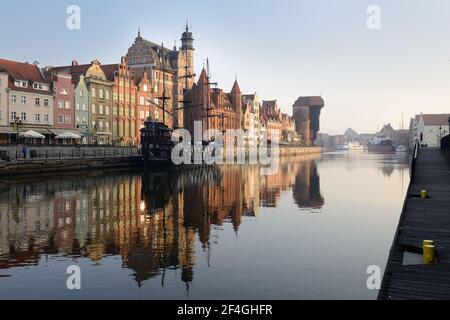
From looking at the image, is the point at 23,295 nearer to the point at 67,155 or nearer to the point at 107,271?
the point at 107,271

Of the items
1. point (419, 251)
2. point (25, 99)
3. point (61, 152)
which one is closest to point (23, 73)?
point (25, 99)

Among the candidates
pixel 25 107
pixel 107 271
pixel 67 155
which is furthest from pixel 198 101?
pixel 107 271

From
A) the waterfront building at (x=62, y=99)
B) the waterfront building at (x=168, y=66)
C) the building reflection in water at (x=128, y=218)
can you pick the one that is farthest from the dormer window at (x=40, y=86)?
the building reflection in water at (x=128, y=218)

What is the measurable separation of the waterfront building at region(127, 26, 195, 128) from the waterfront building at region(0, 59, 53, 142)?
32.0 m

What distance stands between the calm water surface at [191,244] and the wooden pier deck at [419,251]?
1.52m

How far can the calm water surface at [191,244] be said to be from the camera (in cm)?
1463

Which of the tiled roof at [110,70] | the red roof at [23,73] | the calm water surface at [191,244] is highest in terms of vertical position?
the tiled roof at [110,70]

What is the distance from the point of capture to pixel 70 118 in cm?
8931

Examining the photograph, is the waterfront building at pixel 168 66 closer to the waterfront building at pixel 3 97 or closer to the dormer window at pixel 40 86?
the dormer window at pixel 40 86

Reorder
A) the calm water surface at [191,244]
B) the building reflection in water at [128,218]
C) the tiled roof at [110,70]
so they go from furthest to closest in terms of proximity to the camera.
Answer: the tiled roof at [110,70]
the building reflection in water at [128,218]
the calm water surface at [191,244]

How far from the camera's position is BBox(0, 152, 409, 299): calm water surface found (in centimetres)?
1463

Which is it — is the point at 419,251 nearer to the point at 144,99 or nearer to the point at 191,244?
the point at 191,244

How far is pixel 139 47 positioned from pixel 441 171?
92.7 m
